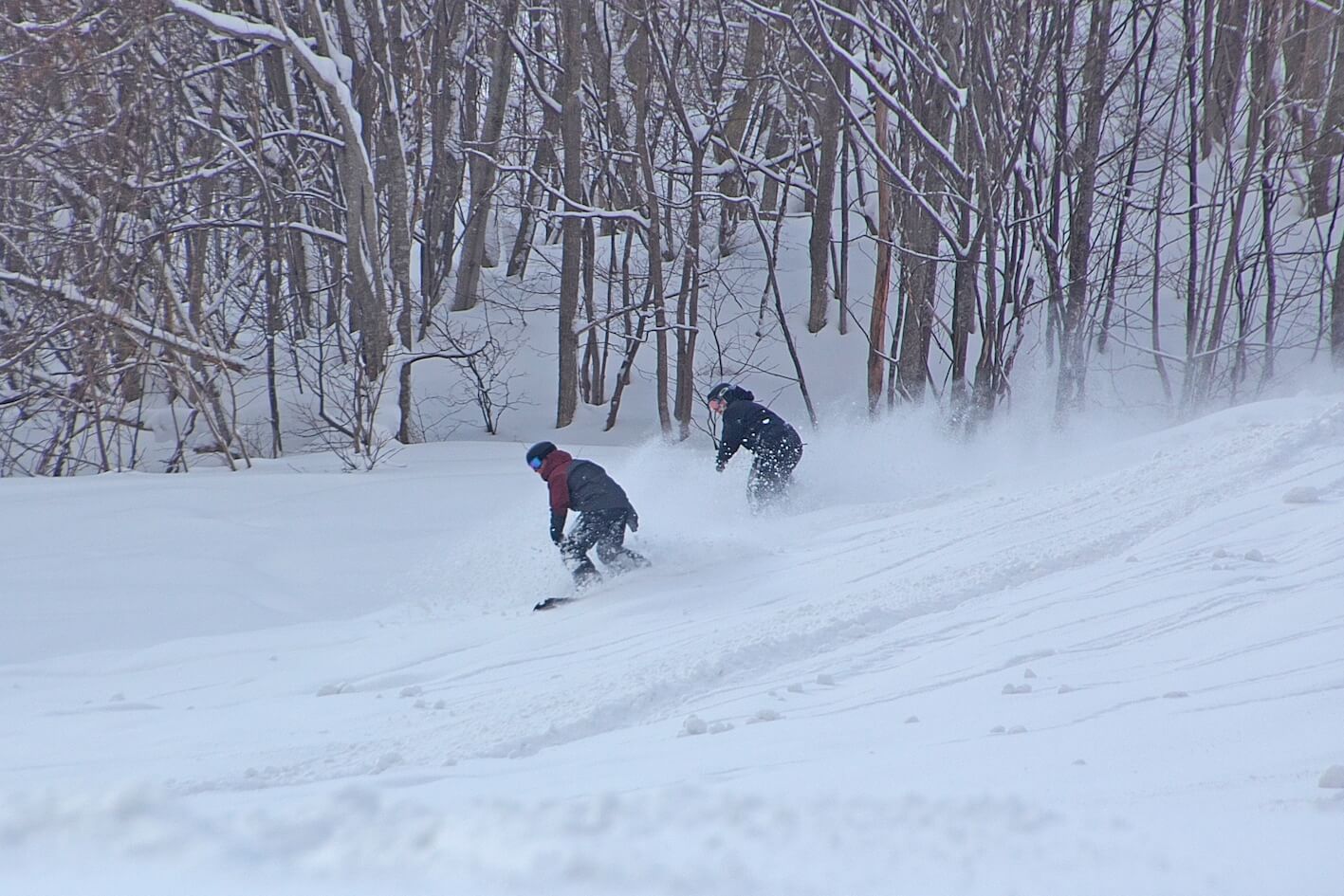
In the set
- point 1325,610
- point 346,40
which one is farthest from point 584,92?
point 1325,610

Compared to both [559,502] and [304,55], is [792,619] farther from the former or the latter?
[304,55]

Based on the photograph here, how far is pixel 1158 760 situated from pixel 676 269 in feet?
65.5

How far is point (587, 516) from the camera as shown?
7.71 m

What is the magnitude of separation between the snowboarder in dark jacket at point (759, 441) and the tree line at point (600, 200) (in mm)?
4227

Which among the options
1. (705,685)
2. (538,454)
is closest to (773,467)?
(538,454)

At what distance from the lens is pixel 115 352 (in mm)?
12789

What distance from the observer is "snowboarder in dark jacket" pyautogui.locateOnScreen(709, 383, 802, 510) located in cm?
1044

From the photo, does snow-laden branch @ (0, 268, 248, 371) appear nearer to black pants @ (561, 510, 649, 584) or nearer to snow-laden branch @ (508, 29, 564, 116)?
black pants @ (561, 510, 649, 584)

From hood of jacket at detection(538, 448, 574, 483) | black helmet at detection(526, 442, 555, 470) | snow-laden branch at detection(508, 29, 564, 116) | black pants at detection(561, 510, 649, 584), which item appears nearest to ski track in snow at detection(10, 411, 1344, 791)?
black pants at detection(561, 510, 649, 584)

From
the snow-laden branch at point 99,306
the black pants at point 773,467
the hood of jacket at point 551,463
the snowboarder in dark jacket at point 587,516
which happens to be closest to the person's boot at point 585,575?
the snowboarder in dark jacket at point 587,516

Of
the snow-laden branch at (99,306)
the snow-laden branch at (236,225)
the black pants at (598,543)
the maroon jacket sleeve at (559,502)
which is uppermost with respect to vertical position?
the snow-laden branch at (236,225)

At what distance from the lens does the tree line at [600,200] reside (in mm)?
13133

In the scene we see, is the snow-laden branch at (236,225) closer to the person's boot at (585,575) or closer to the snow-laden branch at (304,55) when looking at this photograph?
the snow-laden branch at (304,55)

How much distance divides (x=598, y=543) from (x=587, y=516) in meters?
0.22
